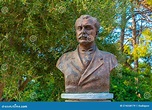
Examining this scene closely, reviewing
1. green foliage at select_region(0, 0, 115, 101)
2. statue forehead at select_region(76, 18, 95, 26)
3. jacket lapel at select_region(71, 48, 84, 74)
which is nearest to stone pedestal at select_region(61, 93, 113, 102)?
jacket lapel at select_region(71, 48, 84, 74)

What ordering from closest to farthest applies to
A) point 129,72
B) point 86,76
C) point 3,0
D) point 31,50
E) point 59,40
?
1. point 86,76
2. point 3,0
3. point 59,40
4. point 31,50
5. point 129,72

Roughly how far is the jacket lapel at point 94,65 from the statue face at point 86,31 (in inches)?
7.1

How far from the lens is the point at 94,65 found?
342 cm

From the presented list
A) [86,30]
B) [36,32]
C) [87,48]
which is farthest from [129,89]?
[86,30]

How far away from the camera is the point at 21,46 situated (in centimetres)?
456

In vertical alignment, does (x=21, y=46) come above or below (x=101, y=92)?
above

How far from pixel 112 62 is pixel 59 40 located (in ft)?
3.47

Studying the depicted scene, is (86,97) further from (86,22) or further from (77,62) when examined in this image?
(86,22)

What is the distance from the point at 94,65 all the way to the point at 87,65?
8 centimetres

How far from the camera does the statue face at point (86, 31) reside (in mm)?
3383

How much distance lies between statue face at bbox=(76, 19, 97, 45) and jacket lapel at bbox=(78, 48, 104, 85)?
0.18 meters

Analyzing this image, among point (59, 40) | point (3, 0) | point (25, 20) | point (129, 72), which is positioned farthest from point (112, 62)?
point (129, 72)

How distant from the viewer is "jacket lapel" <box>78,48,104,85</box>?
3.35 meters

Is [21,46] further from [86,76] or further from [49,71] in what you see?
[86,76]
